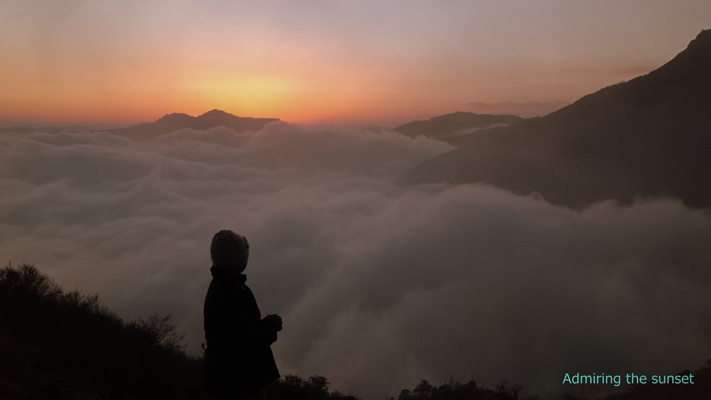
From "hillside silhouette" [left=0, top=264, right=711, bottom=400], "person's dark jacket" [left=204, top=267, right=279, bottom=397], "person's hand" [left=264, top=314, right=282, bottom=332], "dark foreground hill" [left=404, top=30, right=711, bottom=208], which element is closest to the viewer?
"person's dark jacket" [left=204, top=267, right=279, bottom=397]

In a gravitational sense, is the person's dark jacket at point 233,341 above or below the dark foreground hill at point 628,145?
below

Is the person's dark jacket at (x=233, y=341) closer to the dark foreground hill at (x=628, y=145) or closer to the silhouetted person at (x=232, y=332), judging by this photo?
the silhouetted person at (x=232, y=332)

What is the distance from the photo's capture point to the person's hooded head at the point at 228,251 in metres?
2.39

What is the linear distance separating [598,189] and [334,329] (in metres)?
49.2

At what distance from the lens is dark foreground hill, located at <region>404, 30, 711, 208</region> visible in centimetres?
6644

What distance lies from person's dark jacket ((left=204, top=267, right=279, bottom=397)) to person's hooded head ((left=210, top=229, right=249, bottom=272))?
5 cm

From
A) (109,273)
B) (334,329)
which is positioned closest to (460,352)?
(334,329)

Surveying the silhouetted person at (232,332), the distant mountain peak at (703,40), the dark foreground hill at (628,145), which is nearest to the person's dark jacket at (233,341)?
the silhouetted person at (232,332)

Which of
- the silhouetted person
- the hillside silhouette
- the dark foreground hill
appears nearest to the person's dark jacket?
the silhouetted person

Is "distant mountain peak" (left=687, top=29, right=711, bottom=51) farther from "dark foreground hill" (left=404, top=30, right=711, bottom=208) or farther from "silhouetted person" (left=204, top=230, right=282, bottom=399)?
"silhouetted person" (left=204, top=230, right=282, bottom=399)

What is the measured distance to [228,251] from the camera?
2.41 m

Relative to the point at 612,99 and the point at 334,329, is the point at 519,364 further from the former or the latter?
the point at 612,99

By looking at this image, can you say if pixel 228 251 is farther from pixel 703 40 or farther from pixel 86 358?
pixel 703 40

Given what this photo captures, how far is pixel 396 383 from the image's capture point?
151 feet
